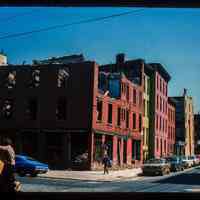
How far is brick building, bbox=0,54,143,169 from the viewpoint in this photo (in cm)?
1502

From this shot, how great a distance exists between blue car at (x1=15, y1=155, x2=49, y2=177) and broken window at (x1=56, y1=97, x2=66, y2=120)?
8.47 feet

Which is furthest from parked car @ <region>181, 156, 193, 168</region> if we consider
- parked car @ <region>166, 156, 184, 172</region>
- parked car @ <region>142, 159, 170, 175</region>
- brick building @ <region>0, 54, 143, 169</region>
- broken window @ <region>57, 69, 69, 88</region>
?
broken window @ <region>57, 69, 69, 88</region>

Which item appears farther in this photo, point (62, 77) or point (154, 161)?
point (154, 161)

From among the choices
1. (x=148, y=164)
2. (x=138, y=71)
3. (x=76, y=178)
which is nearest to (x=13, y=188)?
(x=76, y=178)

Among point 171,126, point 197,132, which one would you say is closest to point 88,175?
point 171,126

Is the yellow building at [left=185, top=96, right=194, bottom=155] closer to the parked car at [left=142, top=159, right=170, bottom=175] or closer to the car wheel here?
the parked car at [left=142, top=159, right=170, bottom=175]

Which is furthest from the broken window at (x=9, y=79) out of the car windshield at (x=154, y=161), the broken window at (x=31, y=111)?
the car windshield at (x=154, y=161)

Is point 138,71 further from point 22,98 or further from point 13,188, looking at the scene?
point 13,188

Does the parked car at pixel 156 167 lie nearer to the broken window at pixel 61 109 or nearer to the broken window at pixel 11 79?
the broken window at pixel 61 109

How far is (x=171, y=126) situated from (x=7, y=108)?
49546 mm

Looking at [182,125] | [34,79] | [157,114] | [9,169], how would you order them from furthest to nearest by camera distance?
1. [182,125]
2. [157,114]
3. [34,79]
4. [9,169]

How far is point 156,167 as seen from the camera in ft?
94.2

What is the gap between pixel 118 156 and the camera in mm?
15164

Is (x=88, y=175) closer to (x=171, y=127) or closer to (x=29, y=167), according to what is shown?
(x=29, y=167)
